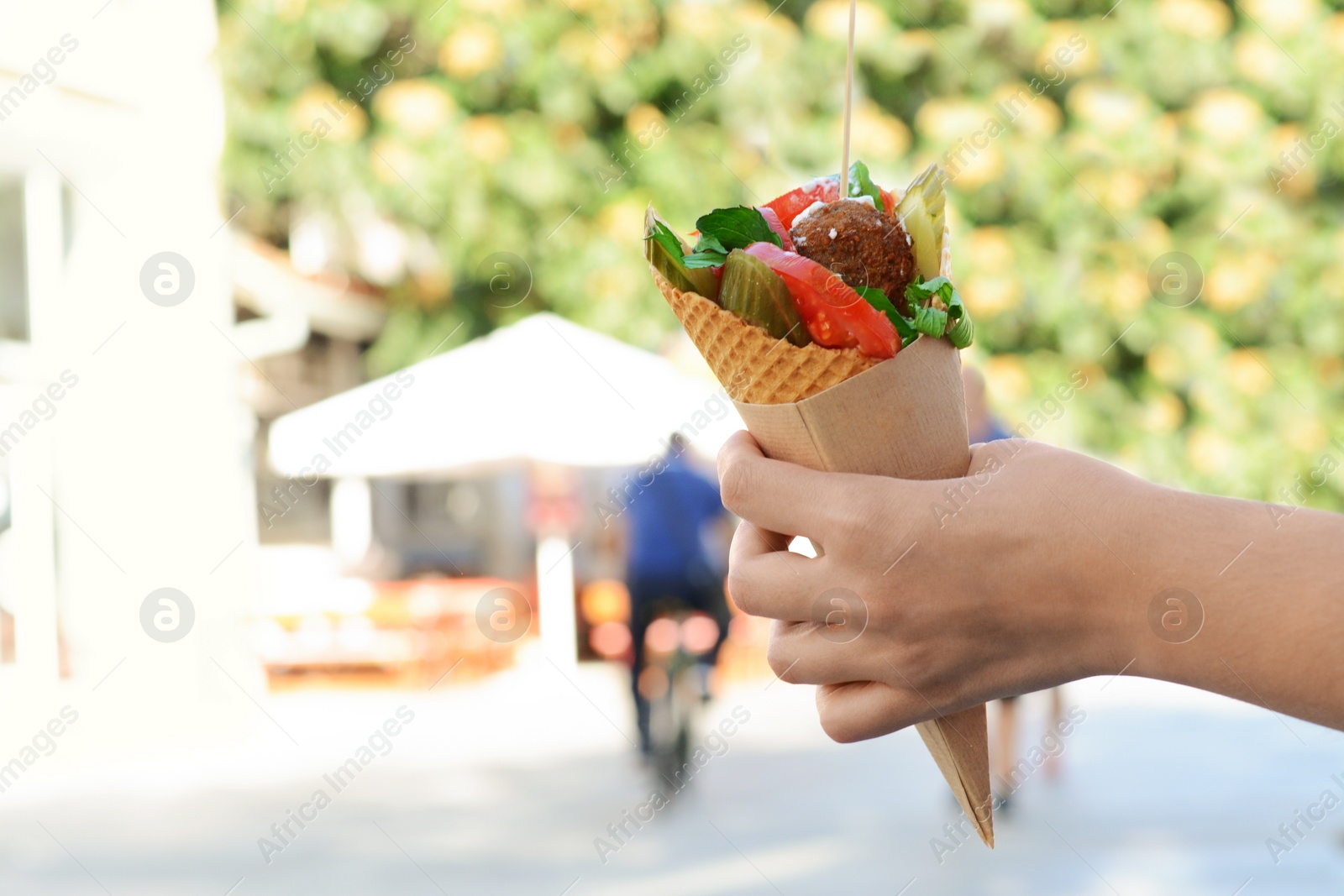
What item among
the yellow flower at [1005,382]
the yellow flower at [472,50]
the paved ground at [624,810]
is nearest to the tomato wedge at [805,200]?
the paved ground at [624,810]

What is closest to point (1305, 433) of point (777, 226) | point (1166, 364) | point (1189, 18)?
point (1166, 364)

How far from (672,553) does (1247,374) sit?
834cm

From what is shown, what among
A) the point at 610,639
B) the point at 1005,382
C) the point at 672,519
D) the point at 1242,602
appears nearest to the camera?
the point at 1242,602

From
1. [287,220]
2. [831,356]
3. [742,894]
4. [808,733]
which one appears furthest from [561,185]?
[831,356]

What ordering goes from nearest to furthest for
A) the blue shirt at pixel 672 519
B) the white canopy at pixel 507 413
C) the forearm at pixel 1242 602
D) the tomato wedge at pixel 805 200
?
the forearm at pixel 1242 602, the tomato wedge at pixel 805 200, the blue shirt at pixel 672 519, the white canopy at pixel 507 413

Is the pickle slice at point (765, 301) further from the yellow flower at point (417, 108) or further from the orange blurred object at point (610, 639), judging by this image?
the yellow flower at point (417, 108)

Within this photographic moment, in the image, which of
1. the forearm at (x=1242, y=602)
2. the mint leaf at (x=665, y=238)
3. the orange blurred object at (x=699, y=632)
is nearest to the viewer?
the forearm at (x=1242, y=602)

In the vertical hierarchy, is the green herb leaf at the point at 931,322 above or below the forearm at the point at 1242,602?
above

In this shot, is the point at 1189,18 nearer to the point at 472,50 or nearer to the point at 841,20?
the point at 841,20

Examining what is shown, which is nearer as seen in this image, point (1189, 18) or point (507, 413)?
Result: point (507, 413)

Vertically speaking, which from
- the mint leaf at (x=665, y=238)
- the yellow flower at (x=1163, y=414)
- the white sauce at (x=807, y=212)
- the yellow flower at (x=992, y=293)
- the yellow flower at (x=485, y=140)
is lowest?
the yellow flower at (x=1163, y=414)

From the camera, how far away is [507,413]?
10.2m

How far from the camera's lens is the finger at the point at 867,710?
4.76 feet

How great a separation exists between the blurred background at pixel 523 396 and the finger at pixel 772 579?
395 centimetres
